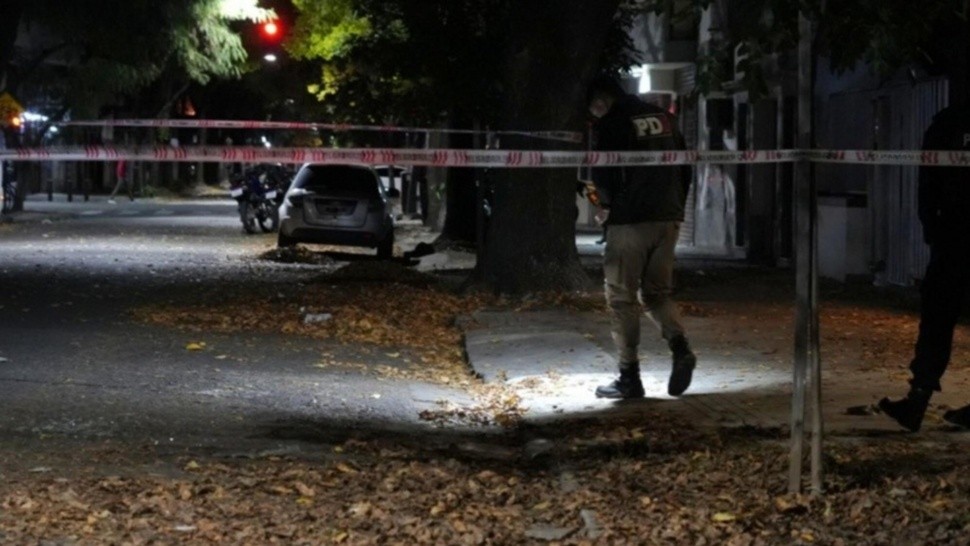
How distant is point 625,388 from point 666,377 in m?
1.14

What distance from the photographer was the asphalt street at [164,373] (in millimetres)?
9234

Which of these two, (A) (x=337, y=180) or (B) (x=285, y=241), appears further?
(A) (x=337, y=180)

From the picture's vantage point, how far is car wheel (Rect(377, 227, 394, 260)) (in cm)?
2522

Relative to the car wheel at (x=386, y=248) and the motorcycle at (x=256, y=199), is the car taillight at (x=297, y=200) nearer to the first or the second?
the car wheel at (x=386, y=248)

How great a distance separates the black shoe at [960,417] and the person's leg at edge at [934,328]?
0.07 ft

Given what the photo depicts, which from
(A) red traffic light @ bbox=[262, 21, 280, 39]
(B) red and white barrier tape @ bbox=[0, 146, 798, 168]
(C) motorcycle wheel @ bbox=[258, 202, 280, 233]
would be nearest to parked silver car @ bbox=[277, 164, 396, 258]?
(C) motorcycle wheel @ bbox=[258, 202, 280, 233]

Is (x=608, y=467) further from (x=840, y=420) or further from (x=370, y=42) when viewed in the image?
(x=370, y=42)

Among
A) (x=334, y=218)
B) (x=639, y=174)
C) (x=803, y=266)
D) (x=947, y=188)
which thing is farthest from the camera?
(x=334, y=218)

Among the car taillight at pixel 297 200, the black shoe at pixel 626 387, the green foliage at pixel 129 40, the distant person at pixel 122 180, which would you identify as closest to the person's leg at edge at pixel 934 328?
the black shoe at pixel 626 387

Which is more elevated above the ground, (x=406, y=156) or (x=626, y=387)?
(x=406, y=156)

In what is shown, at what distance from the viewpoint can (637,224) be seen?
32.3 feet

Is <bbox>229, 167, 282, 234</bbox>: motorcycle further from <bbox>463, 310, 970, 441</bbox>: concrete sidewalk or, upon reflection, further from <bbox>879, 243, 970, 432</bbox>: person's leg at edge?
<bbox>879, 243, 970, 432</bbox>: person's leg at edge

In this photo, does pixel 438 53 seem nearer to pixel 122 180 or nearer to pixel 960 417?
pixel 960 417

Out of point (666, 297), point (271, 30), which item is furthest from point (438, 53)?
point (666, 297)
